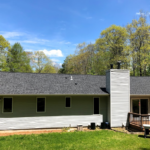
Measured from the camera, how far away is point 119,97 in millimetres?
11906

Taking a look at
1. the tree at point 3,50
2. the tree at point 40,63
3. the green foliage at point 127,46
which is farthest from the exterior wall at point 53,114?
the tree at point 40,63

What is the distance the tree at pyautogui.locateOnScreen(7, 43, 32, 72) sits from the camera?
128 ft

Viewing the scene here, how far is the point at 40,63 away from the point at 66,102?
1432 inches

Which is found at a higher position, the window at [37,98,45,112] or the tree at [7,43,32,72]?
the tree at [7,43,32,72]

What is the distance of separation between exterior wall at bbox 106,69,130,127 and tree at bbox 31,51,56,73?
3624cm

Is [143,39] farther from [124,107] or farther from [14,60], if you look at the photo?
[14,60]

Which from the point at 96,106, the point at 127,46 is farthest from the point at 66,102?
the point at 127,46

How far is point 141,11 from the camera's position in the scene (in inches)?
1161

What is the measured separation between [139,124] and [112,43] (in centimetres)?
2294

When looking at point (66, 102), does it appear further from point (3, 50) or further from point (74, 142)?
point (3, 50)

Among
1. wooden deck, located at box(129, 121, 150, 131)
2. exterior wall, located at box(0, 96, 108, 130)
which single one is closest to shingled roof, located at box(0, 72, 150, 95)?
exterior wall, located at box(0, 96, 108, 130)

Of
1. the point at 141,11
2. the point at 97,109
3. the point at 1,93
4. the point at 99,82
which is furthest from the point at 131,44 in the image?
the point at 1,93

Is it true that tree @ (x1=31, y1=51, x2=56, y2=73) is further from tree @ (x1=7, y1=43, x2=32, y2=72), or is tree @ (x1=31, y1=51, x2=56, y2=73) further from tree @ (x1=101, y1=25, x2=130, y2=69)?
tree @ (x1=101, y1=25, x2=130, y2=69)

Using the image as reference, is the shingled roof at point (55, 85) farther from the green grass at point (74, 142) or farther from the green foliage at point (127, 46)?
the green foliage at point (127, 46)
